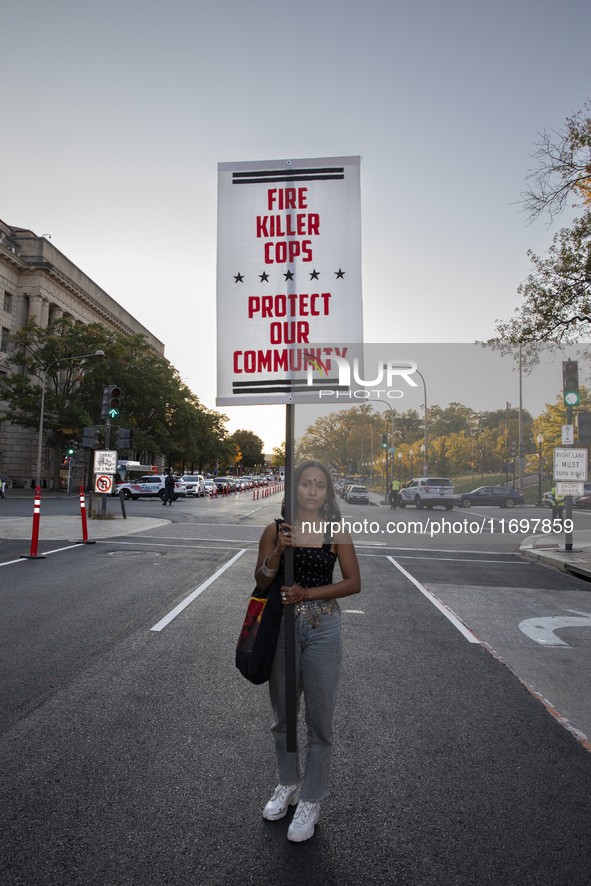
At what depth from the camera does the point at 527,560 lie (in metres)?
15.1

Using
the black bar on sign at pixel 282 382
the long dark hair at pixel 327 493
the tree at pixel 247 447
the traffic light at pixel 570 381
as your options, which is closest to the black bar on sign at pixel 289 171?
the black bar on sign at pixel 282 382

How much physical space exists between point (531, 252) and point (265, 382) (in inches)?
540

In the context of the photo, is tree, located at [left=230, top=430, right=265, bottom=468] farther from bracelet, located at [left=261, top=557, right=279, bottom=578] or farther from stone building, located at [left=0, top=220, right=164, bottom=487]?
bracelet, located at [left=261, top=557, right=279, bottom=578]

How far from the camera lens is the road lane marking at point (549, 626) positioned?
7.20 m

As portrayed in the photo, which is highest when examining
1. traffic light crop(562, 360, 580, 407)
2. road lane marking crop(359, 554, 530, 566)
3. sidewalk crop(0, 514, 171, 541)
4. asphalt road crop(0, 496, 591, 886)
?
traffic light crop(562, 360, 580, 407)

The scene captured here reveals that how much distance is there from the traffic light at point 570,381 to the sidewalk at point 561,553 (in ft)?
11.9

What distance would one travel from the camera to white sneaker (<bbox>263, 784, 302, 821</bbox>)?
10.5 feet

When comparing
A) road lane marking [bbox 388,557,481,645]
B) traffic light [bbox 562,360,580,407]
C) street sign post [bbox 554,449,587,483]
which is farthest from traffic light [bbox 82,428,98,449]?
traffic light [bbox 562,360,580,407]

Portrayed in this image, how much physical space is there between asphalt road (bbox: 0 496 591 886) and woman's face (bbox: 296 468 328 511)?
1.56 meters

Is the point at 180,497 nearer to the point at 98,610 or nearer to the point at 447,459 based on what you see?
the point at 447,459

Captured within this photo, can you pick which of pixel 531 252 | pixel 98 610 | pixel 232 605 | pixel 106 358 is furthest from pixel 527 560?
pixel 106 358

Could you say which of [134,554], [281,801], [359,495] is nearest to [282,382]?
[281,801]

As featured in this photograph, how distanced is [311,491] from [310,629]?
680 mm

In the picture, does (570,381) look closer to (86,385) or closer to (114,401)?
(114,401)
